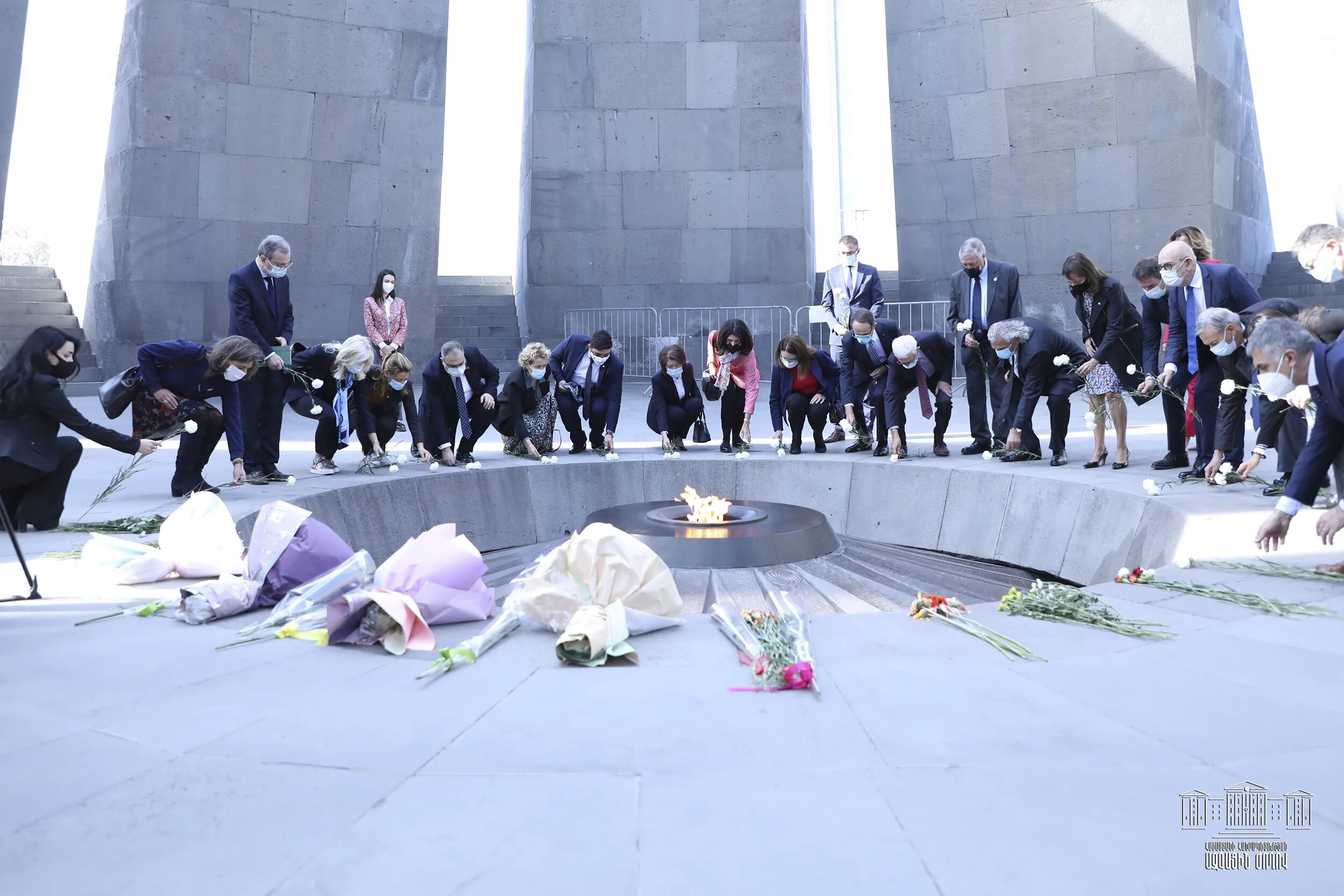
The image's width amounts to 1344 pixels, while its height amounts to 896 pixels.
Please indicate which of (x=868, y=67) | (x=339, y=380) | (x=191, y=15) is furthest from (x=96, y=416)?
(x=868, y=67)

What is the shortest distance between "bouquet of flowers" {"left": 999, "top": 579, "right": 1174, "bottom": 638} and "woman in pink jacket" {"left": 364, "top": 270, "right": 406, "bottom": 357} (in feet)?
28.0

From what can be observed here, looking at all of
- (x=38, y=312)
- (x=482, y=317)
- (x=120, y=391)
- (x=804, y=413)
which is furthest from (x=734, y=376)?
(x=38, y=312)

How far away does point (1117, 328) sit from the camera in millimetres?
9648

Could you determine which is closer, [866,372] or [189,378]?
[189,378]

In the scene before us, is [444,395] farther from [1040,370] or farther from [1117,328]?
[1117,328]

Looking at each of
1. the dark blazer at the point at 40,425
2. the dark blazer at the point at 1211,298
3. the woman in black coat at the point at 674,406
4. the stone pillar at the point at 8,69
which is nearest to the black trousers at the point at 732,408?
the woman in black coat at the point at 674,406

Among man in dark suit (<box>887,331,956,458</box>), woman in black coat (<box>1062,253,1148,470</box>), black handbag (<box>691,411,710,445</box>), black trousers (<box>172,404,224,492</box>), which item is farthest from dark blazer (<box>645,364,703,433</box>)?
black trousers (<box>172,404,224,492</box>)

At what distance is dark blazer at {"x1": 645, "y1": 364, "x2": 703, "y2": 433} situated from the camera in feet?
40.1

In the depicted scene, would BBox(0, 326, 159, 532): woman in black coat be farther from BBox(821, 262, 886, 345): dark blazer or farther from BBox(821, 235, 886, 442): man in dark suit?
BBox(821, 262, 886, 345): dark blazer

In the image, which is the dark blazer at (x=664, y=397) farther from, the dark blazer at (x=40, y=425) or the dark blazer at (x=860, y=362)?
the dark blazer at (x=40, y=425)

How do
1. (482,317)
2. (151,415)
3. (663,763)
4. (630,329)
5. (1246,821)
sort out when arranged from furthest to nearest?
(482,317) < (630,329) < (151,415) < (663,763) < (1246,821)

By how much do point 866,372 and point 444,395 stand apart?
4.79 metres

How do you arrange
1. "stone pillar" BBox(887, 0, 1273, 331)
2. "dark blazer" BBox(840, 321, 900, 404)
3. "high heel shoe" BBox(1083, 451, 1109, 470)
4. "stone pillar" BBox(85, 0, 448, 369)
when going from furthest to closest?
"stone pillar" BBox(887, 0, 1273, 331)
"stone pillar" BBox(85, 0, 448, 369)
"dark blazer" BBox(840, 321, 900, 404)
"high heel shoe" BBox(1083, 451, 1109, 470)

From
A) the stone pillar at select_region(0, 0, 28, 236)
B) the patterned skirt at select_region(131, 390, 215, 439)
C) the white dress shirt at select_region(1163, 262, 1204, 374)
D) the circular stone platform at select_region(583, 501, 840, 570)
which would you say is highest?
the stone pillar at select_region(0, 0, 28, 236)
